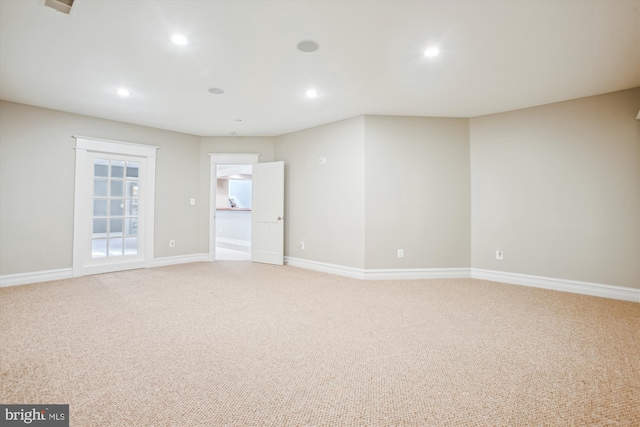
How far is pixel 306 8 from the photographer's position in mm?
2137

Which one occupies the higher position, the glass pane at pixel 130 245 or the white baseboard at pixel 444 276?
the glass pane at pixel 130 245

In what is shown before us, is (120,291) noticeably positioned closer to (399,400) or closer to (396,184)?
(399,400)

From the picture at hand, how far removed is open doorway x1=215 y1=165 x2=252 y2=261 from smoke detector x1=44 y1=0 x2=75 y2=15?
16.8 ft

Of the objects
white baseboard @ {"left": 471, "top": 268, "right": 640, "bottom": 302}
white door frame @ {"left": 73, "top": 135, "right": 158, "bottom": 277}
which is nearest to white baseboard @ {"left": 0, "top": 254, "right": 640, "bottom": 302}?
white baseboard @ {"left": 471, "top": 268, "right": 640, "bottom": 302}

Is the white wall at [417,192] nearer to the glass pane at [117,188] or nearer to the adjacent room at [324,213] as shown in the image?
the adjacent room at [324,213]

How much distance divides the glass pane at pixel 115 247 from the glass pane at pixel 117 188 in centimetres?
76

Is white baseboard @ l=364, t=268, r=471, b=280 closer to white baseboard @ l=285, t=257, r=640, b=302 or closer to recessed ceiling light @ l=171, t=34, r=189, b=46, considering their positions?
white baseboard @ l=285, t=257, r=640, b=302

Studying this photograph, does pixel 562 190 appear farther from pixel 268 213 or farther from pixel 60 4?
pixel 60 4

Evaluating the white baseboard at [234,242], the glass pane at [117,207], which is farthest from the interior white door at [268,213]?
the white baseboard at [234,242]

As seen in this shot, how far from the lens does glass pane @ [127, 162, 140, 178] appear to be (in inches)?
204

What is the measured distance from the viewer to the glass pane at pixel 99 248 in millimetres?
4820

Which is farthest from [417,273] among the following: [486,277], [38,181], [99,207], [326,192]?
[38,181]

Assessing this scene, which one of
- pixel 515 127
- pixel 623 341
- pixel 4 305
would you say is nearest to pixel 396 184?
pixel 515 127

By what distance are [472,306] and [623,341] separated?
1156 mm
